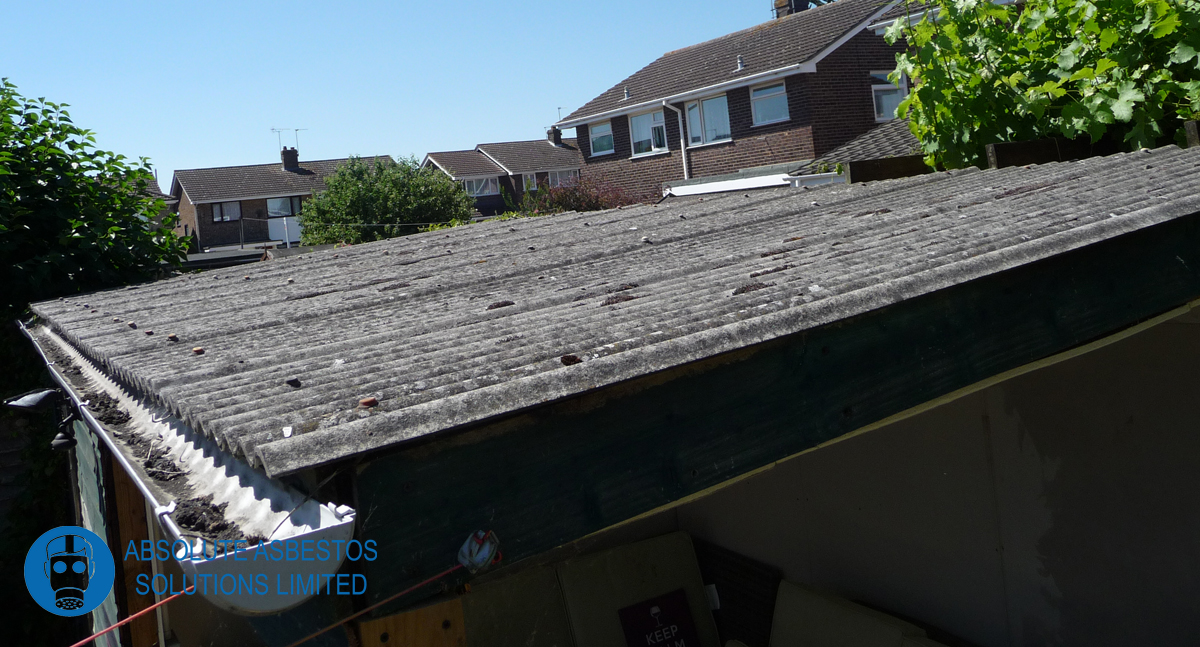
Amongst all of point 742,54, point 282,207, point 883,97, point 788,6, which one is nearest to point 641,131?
Result: point 742,54

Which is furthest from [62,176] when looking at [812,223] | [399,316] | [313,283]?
[812,223]

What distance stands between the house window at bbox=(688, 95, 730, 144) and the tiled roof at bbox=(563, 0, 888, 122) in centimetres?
64

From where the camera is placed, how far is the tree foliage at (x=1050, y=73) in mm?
5156

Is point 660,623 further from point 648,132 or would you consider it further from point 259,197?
point 259,197

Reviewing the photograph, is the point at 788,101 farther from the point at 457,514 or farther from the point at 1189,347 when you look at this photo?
the point at 457,514

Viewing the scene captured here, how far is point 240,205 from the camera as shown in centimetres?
5078

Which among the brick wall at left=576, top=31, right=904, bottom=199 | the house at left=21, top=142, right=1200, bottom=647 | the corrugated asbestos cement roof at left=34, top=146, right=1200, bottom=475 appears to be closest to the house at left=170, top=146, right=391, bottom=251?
the brick wall at left=576, top=31, right=904, bottom=199

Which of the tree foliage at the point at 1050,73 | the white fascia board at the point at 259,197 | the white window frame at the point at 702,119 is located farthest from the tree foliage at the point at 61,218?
the white fascia board at the point at 259,197

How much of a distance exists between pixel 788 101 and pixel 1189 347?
2263 centimetres

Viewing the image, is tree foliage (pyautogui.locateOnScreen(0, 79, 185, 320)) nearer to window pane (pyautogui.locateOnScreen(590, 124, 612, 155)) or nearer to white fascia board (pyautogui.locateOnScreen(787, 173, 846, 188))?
white fascia board (pyautogui.locateOnScreen(787, 173, 846, 188))

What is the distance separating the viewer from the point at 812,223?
4211 mm

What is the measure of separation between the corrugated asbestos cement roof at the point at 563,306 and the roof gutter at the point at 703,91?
67.5 feet

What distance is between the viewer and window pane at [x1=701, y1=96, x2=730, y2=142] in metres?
27.6

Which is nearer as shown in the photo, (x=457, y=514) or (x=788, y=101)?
(x=457, y=514)
